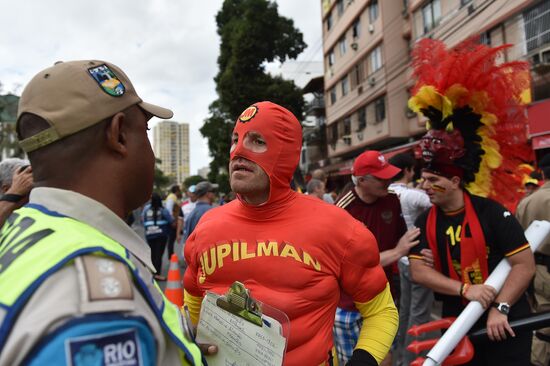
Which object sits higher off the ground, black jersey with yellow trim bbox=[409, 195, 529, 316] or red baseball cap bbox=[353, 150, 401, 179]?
red baseball cap bbox=[353, 150, 401, 179]

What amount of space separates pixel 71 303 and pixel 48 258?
108 millimetres

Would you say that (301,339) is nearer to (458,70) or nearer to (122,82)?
(122,82)

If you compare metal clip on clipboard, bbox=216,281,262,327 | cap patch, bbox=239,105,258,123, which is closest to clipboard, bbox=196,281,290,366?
metal clip on clipboard, bbox=216,281,262,327

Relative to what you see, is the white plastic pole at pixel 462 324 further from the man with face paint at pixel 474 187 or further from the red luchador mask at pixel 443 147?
the red luchador mask at pixel 443 147

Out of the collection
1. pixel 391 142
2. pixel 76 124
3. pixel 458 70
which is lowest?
pixel 76 124

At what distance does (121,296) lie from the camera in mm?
754

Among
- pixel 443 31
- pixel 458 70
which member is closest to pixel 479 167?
pixel 458 70

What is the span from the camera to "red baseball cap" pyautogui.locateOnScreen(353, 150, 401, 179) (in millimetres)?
3410

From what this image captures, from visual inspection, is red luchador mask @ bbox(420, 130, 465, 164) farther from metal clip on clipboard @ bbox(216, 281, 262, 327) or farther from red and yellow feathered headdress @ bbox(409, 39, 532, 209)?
metal clip on clipboard @ bbox(216, 281, 262, 327)

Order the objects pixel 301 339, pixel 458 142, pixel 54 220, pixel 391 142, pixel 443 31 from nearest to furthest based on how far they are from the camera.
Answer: pixel 54 220 → pixel 301 339 → pixel 458 142 → pixel 443 31 → pixel 391 142

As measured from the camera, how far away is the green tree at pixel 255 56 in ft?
72.7

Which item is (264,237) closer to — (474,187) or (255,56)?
(474,187)

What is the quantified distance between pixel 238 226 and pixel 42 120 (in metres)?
1.15

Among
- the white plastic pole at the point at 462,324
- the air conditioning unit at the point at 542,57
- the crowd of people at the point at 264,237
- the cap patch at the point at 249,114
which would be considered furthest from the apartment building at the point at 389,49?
the cap patch at the point at 249,114
